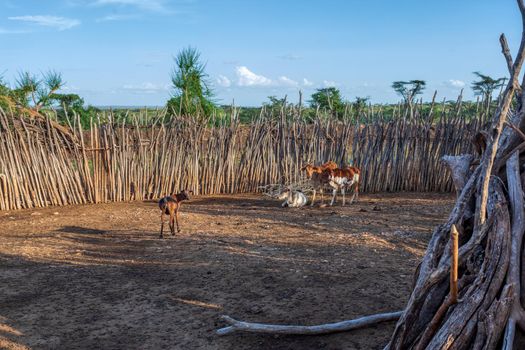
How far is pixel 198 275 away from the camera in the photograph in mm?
5254

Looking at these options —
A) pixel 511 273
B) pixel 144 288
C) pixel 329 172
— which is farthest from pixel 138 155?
pixel 511 273

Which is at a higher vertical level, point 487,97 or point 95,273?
point 487,97

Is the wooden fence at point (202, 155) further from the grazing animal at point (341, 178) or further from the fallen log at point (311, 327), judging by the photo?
the fallen log at point (311, 327)

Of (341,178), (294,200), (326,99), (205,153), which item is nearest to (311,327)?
(294,200)

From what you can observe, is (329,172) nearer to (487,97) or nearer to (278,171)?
(278,171)

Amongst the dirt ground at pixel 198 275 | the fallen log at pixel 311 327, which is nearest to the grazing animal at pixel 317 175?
the dirt ground at pixel 198 275

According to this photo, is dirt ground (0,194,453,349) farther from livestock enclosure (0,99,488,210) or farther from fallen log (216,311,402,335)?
livestock enclosure (0,99,488,210)

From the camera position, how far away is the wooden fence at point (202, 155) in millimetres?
8969

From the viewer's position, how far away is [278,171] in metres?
10.9

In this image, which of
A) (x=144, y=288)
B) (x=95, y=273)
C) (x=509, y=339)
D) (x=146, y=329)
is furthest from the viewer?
(x=95, y=273)

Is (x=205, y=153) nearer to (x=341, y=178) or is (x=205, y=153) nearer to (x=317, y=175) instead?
(x=317, y=175)

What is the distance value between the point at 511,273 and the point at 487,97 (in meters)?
8.38

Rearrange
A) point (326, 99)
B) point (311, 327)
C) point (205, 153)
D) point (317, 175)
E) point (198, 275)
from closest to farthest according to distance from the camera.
→ point (311, 327)
point (198, 275)
point (317, 175)
point (205, 153)
point (326, 99)

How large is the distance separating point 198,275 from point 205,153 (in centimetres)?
532
